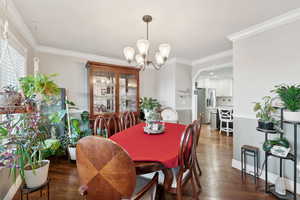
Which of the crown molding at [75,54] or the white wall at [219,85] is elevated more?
the crown molding at [75,54]

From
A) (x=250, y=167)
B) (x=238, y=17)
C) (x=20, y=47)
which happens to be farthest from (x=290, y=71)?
(x=20, y=47)

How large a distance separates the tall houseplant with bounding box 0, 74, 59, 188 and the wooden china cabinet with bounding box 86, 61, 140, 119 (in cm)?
180

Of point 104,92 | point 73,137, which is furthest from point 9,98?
point 104,92

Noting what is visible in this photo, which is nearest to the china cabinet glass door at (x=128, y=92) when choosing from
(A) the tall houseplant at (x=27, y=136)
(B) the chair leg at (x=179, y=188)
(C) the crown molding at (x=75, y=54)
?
(C) the crown molding at (x=75, y=54)

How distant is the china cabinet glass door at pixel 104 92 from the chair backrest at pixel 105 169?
8.88 feet

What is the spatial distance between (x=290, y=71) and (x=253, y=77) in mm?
458

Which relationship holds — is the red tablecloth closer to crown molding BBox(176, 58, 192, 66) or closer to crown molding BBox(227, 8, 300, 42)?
crown molding BBox(227, 8, 300, 42)

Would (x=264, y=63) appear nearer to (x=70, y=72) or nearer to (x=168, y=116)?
(x=168, y=116)

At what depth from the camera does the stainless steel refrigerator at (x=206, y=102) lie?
7.57 metres

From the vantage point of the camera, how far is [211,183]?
212 cm

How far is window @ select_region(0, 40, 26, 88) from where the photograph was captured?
1662 mm

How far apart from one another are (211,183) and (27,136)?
7.89 ft

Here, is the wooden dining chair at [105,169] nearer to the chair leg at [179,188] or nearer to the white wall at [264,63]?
the chair leg at [179,188]

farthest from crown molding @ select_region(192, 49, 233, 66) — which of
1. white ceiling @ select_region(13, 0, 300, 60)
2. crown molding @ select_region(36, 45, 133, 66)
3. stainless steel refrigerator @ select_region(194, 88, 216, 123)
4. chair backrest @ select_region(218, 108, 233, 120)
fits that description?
stainless steel refrigerator @ select_region(194, 88, 216, 123)
